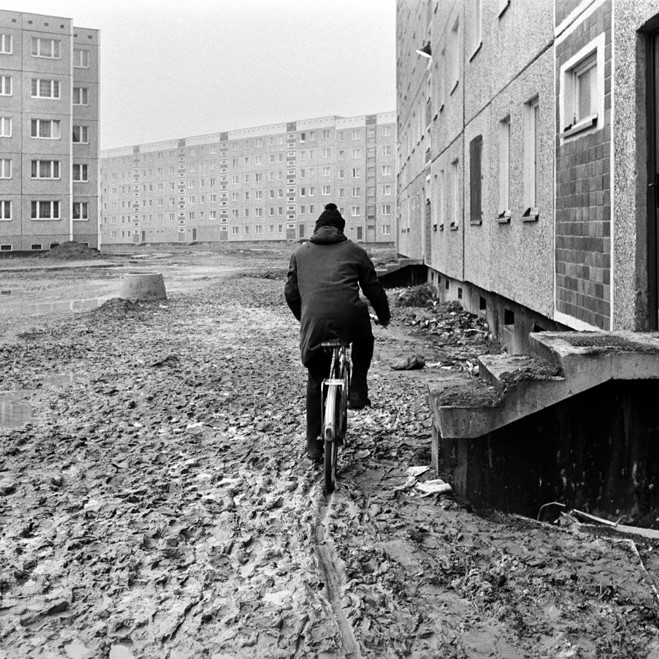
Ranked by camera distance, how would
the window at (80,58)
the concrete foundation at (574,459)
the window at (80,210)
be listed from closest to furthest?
the concrete foundation at (574,459) → the window at (80,210) → the window at (80,58)

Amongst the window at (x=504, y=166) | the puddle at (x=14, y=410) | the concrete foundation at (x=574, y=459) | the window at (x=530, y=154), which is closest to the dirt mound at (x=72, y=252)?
the window at (x=504, y=166)

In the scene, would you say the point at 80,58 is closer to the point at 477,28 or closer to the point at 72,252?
the point at 72,252

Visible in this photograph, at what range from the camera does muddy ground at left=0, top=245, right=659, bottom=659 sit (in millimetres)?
4004

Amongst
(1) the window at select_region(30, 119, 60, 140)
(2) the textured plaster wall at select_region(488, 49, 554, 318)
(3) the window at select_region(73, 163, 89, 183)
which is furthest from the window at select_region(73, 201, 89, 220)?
(2) the textured plaster wall at select_region(488, 49, 554, 318)

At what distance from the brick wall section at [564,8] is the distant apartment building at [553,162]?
0.02 metres

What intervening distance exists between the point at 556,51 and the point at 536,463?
5.13m

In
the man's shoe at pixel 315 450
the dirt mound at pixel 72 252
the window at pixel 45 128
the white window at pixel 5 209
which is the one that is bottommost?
the man's shoe at pixel 315 450

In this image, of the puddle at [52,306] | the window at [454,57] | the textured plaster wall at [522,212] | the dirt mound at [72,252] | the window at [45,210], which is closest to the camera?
the textured plaster wall at [522,212]

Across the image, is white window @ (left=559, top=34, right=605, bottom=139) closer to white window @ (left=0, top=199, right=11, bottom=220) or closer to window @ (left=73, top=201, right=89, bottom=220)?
white window @ (left=0, top=199, right=11, bottom=220)

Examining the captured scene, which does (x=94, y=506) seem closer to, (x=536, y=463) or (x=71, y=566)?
(x=71, y=566)

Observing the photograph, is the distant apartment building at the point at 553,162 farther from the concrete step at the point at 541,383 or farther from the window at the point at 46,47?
the window at the point at 46,47

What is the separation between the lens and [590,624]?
4.12 metres

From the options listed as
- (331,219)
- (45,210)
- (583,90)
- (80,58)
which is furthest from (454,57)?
(80,58)

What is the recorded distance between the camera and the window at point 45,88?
66938 millimetres
